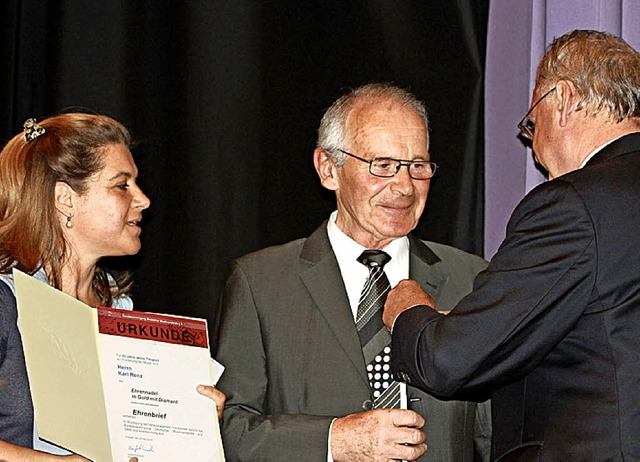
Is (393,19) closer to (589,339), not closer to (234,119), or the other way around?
(234,119)

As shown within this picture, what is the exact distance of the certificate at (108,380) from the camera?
6.55 ft

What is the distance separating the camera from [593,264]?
175 centimetres

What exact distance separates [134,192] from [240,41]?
2.50ft

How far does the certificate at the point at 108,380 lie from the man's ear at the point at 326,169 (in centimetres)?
61

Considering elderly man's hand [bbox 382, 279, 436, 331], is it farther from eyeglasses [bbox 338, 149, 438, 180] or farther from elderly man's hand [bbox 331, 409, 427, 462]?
eyeglasses [bbox 338, 149, 438, 180]

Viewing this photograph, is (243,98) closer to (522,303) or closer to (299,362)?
(299,362)

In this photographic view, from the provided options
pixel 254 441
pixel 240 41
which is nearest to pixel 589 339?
pixel 254 441

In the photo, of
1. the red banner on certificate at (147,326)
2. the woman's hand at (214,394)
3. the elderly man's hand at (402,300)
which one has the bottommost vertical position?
the woman's hand at (214,394)

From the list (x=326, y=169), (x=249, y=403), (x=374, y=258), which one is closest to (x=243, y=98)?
(x=326, y=169)

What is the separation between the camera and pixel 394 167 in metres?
2.35

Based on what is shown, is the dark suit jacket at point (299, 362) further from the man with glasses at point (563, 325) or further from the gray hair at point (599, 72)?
the gray hair at point (599, 72)

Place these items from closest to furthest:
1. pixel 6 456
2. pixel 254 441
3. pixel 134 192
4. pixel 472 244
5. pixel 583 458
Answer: pixel 583 458
pixel 6 456
pixel 254 441
pixel 134 192
pixel 472 244

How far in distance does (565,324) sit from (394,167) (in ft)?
2.36
